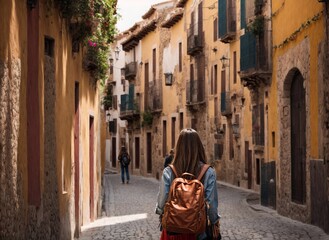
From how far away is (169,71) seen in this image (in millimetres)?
39781

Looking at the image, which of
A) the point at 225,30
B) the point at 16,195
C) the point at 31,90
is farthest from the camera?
the point at 225,30

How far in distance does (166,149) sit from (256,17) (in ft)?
62.9

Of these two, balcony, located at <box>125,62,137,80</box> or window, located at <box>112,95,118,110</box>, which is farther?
window, located at <box>112,95,118,110</box>

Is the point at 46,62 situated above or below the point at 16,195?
above

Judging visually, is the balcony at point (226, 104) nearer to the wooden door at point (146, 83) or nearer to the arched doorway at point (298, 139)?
the arched doorway at point (298, 139)

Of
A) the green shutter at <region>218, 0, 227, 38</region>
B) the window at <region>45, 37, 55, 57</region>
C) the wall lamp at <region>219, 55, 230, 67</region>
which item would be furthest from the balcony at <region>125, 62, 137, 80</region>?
the window at <region>45, 37, 55, 57</region>

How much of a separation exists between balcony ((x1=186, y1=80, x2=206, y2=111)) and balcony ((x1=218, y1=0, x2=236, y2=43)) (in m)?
4.28

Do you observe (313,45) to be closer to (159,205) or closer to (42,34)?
(42,34)

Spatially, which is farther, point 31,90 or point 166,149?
point 166,149

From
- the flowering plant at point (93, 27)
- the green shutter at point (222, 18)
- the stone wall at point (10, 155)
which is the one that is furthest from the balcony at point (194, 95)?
the stone wall at point (10, 155)

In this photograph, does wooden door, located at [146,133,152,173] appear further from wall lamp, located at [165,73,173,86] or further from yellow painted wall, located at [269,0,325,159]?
yellow painted wall, located at [269,0,325,159]

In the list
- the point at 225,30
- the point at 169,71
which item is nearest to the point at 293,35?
the point at 225,30

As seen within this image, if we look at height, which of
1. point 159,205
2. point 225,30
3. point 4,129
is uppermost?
point 225,30

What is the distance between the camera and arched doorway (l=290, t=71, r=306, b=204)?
52.1ft
